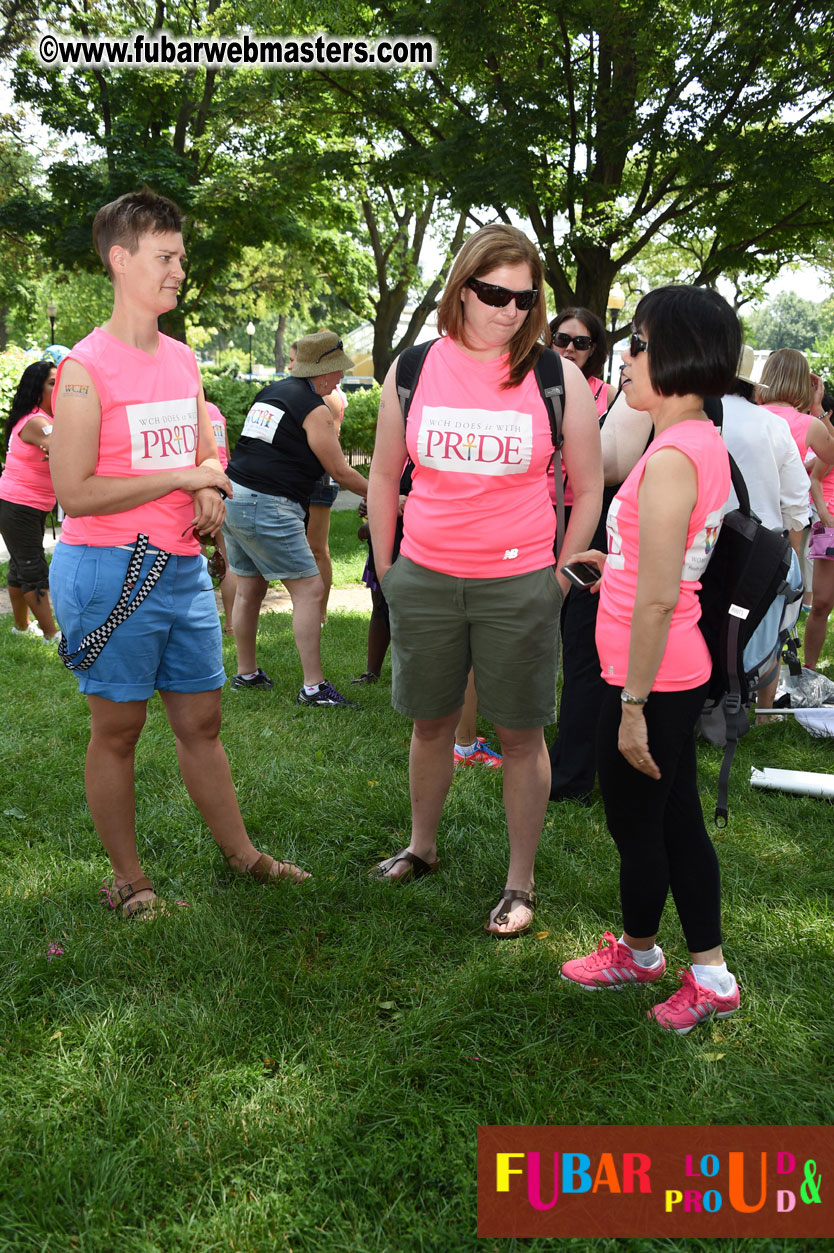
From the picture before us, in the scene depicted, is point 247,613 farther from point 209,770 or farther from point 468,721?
point 209,770

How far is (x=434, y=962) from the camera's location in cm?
286

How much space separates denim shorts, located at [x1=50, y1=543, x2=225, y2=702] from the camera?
276cm

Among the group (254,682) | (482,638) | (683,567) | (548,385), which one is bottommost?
(254,682)

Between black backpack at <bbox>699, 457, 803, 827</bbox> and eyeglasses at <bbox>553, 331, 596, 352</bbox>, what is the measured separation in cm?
184

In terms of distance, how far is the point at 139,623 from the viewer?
2811 mm

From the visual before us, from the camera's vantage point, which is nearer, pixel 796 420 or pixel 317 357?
pixel 796 420

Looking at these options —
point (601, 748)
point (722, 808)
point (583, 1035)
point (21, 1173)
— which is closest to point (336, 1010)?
point (583, 1035)

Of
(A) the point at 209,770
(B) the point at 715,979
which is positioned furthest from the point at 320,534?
(B) the point at 715,979

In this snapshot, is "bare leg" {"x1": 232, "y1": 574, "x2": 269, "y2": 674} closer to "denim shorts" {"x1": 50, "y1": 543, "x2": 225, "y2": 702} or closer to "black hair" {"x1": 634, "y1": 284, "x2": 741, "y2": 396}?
"denim shorts" {"x1": 50, "y1": 543, "x2": 225, "y2": 702}

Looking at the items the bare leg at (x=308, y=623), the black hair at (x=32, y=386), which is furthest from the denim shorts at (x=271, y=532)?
the black hair at (x=32, y=386)

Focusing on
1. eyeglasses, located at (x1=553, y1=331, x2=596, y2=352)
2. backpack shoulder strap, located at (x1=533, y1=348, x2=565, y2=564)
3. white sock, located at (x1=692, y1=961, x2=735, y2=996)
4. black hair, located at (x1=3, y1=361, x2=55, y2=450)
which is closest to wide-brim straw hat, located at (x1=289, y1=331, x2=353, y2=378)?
eyeglasses, located at (x1=553, y1=331, x2=596, y2=352)

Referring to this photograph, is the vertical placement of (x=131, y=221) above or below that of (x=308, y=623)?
above

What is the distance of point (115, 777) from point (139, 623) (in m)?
0.51

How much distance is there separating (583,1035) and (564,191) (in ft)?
39.3
